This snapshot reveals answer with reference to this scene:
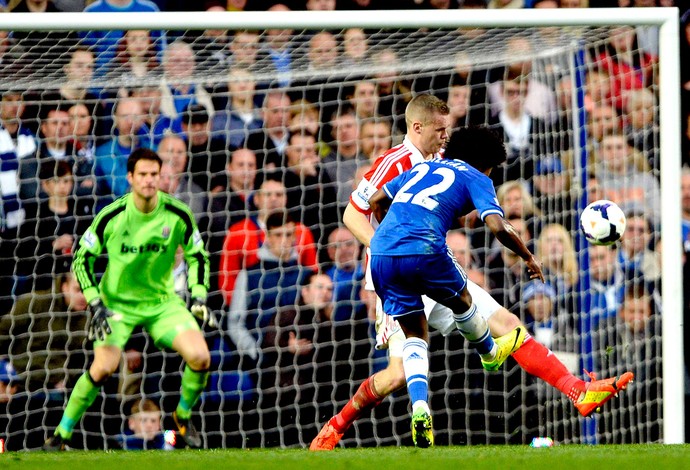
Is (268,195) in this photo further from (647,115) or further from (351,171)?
(647,115)

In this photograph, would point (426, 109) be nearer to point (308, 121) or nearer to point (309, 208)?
point (309, 208)

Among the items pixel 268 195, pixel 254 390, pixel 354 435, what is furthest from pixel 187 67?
pixel 354 435

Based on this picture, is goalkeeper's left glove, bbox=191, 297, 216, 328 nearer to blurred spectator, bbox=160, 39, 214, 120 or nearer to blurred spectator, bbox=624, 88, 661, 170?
blurred spectator, bbox=160, 39, 214, 120

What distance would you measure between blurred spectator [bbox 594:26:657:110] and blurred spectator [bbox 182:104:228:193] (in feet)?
8.90

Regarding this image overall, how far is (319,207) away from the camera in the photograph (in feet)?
28.6

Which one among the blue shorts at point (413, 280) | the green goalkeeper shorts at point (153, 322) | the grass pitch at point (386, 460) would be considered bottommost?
the grass pitch at point (386, 460)

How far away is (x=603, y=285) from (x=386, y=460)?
132 inches

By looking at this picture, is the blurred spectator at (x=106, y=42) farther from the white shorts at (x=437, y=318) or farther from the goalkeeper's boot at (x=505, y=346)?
the goalkeeper's boot at (x=505, y=346)

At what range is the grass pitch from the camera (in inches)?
203

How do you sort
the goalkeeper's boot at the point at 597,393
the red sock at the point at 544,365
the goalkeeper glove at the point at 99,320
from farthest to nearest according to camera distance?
the goalkeeper glove at the point at 99,320 → the red sock at the point at 544,365 → the goalkeeper's boot at the point at 597,393

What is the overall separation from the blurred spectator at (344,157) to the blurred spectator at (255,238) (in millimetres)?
394

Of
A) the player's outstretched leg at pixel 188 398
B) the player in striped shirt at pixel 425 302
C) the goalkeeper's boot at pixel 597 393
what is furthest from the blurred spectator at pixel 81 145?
the goalkeeper's boot at pixel 597 393

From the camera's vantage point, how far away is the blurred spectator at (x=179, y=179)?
872cm

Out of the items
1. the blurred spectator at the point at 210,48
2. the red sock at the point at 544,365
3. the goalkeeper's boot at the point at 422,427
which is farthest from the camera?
the blurred spectator at the point at 210,48
